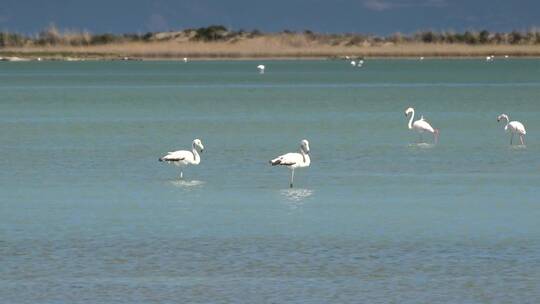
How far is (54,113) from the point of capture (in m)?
41.8

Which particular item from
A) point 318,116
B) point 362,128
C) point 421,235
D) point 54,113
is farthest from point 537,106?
point 421,235

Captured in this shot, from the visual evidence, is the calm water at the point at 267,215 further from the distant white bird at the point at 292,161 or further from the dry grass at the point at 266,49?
the dry grass at the point at 266,49

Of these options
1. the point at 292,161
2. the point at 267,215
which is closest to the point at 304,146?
the point at 292,161

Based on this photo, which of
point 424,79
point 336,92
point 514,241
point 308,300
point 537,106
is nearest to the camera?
point 308,300

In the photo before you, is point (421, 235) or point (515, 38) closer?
point (421, 235)

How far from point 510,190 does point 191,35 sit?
115 metres

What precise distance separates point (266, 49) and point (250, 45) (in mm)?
2119

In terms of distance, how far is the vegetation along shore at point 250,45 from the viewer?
12400 cm

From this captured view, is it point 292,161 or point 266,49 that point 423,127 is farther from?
point 266,49

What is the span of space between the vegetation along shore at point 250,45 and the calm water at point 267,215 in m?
89.0

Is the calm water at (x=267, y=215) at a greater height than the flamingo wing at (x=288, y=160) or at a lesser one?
lesser

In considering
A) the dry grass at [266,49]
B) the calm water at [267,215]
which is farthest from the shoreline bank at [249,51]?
the calm water at [267,215]

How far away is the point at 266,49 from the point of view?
129000 millimetres

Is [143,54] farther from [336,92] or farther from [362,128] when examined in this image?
[362,128]
